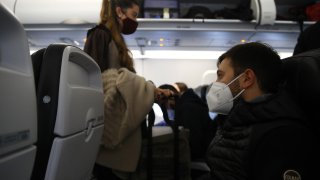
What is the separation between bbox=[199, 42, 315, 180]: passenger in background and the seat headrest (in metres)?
0.05

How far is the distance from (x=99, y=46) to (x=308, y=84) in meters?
1.13

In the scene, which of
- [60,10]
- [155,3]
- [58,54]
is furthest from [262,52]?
[60,10]

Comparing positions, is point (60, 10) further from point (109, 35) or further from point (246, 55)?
point (246, 55)

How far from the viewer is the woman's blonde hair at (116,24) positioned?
180cm

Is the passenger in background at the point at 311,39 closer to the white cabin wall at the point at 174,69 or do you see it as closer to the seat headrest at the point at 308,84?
the seat headrest at the point at 308,84

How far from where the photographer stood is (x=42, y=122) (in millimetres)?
865

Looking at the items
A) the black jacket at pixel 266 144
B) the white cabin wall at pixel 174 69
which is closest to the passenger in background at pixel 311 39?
the black jacket at pixel 266 144

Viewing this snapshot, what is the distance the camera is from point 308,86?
1.14 meters

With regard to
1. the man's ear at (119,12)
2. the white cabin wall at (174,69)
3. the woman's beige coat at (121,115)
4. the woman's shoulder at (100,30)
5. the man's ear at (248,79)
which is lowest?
the white cabin wall at (174,69)

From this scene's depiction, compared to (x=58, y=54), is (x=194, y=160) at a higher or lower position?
lower

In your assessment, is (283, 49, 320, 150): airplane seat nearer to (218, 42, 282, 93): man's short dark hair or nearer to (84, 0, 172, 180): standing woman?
(218, 42, 282, 93): man's short dark hair

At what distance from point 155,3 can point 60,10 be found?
1277mm

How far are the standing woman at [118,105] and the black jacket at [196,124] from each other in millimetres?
1199

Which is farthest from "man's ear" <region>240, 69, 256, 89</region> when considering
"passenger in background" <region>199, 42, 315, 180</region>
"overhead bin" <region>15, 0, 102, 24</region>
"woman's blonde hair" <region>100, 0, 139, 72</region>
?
"overhead bin" <region>15, 0, 102, 24</region>
